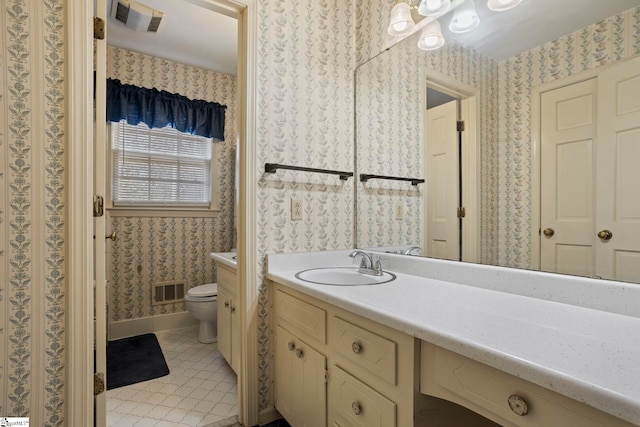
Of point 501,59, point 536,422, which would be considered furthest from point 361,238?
point 536,422

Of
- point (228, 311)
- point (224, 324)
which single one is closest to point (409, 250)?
point (228, 311)

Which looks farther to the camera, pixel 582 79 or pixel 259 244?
pixel 259 244

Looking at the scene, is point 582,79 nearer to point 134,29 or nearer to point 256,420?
Answer: point 256,420

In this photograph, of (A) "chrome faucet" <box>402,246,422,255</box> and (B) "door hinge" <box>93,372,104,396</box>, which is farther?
(A) "chrome faucet" <box>402,246,422,255</box>

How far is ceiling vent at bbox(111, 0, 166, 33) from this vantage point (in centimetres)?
214

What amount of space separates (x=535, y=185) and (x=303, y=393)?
1.21m

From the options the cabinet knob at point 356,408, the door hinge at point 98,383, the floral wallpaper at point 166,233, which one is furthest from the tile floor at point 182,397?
the cabinet knob at point 356,408

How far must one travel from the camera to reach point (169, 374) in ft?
6.87

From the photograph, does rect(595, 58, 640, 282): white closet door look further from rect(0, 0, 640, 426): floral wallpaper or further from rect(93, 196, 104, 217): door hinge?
rect(93, 196, 104, 217): door hinge

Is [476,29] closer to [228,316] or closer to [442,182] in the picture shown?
[442,182]

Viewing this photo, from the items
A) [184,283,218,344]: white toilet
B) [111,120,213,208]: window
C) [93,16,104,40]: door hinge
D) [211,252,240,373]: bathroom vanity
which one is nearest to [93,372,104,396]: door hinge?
[211,252,240,373]: bathroom vanity

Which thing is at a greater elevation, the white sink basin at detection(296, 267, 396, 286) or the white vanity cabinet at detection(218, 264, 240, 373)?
the white sink basin at detection(296, 267, 396, 286)

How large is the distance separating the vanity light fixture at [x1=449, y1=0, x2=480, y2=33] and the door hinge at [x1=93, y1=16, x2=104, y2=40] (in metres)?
1.50

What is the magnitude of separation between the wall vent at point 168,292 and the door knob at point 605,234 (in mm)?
3072
